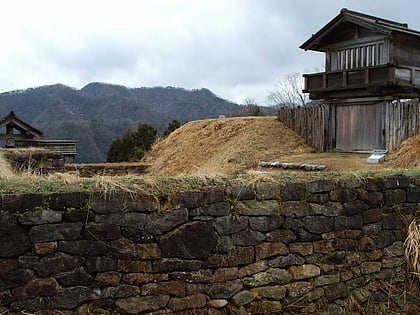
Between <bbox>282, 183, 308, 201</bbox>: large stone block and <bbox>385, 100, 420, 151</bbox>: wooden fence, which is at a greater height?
<bbox>385, 100, 420, 151</bbox>: wooden fence

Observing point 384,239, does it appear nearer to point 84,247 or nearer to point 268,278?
point 268,278

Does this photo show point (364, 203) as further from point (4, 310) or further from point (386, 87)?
point (386, 87)

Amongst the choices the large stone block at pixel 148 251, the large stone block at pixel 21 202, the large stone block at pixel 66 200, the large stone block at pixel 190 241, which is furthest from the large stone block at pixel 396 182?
the large stone block at pixel 21 202

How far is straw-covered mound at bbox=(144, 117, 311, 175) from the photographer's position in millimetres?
17734

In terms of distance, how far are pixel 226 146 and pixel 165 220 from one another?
15162 millimetres

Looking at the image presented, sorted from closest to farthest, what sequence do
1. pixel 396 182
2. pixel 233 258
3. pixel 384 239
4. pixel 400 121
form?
pixel 233 258, pixel 384 239, pixel 396 182, pixel 400 121

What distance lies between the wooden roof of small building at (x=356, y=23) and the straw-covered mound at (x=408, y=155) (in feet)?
13.3

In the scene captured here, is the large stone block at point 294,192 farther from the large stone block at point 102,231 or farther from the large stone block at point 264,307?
the large stone block at point 102,231

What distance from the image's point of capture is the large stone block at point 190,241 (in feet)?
14.3

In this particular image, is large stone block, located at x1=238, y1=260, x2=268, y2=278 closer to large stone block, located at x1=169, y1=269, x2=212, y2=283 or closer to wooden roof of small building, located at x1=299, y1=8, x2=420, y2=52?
large stone block, located at x1=169, y1=269, x2=212, y2=283

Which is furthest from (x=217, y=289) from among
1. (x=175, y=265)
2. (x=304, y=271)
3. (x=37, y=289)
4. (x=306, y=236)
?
(x=37, y=289)

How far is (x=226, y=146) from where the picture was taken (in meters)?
19.5

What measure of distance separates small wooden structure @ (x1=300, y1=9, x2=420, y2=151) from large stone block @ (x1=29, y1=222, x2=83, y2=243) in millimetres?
13345

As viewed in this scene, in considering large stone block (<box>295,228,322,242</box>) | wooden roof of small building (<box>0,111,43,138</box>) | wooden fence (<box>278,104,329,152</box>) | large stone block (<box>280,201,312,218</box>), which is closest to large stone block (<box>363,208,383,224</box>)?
large stone block (<box>295,228,322,242</box>)
